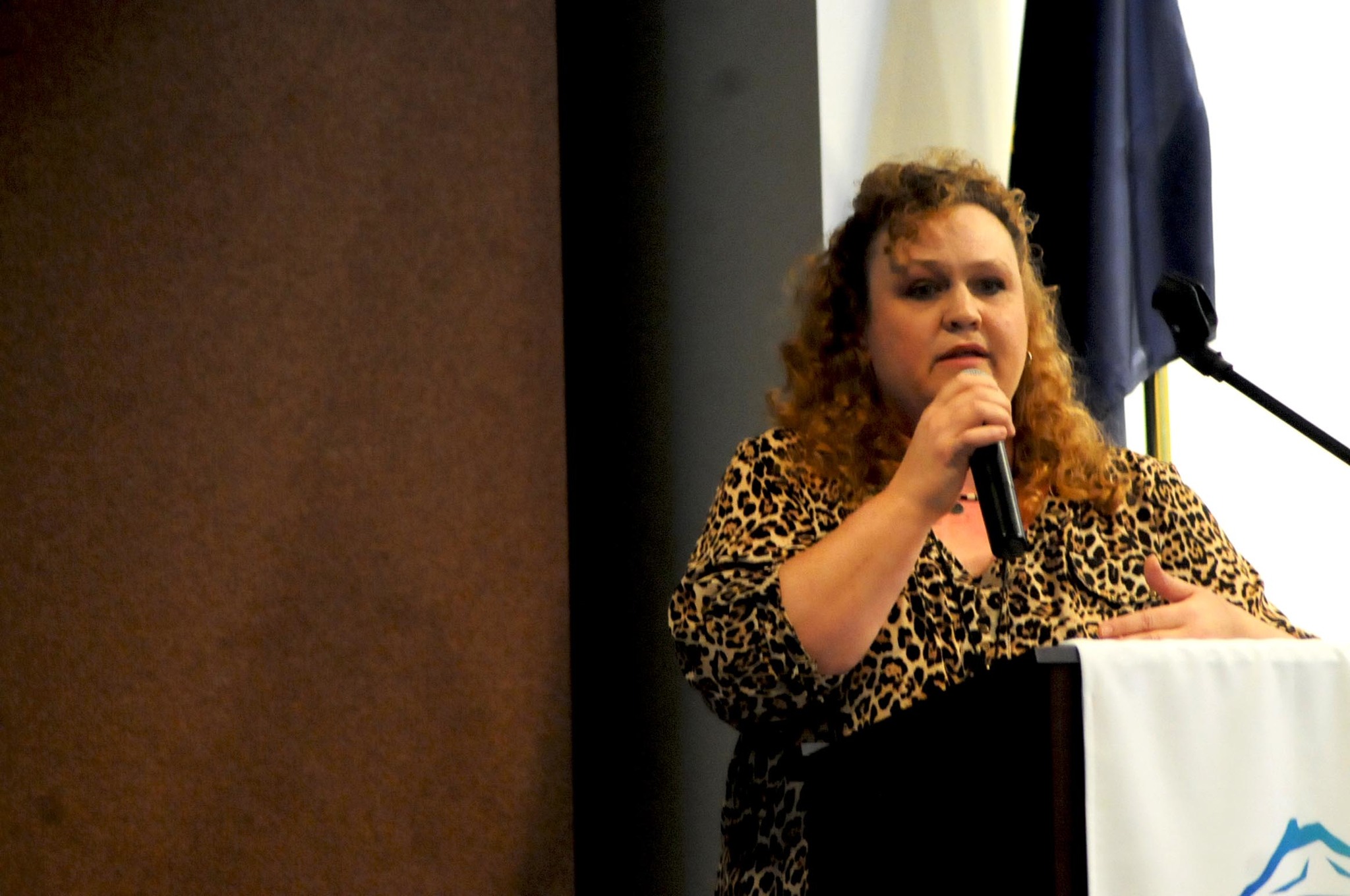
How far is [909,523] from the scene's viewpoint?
57.9 inches

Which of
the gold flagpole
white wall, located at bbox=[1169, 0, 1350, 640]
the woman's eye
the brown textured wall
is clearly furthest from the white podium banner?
the gold flagpole

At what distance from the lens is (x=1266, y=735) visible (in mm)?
1117

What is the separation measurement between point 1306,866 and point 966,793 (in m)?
0.29

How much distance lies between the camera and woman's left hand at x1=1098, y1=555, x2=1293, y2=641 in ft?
4.78

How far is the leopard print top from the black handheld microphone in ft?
0.87

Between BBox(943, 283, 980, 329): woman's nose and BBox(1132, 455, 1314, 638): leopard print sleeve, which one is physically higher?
BBox(943, 283, 980, 329): woman's nose

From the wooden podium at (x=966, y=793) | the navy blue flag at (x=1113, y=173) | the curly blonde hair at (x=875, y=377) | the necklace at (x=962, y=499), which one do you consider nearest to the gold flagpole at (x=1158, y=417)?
the navy blue flag at (x=1113, y=173)

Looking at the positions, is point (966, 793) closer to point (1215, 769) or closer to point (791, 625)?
point (1215, 769)

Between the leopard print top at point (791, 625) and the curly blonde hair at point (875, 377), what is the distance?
0.13 ft

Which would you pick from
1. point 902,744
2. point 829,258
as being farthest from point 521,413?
point 902,744

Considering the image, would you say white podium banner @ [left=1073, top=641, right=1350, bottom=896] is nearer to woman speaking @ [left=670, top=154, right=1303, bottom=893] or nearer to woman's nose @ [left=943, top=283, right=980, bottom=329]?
woman speaking @ [left=670, top=154, right=1303, bottom=893]

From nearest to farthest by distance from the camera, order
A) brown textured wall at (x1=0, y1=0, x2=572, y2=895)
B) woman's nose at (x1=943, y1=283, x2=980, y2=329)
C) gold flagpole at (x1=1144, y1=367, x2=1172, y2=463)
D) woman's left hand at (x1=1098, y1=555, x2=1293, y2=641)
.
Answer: woman's left hand at (x1=1098, y1=555, x2=1293, y2=641) < woman's nose at (x1=943, y1=283, x2=980, y2=329) < brown textured wall at (x1=0, y1=0, x2=572, y2=895) < gold flagpole at (x1=1144, y1=367, x2=1172, y2=463)

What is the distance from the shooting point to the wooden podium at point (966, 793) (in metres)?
1.05

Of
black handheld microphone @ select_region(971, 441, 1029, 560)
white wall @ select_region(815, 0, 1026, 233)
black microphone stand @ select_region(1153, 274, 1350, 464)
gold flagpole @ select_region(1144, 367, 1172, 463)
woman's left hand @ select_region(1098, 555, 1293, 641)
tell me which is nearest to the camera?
black handheld microphone @ select_region(971, 441, 1029, 560)
